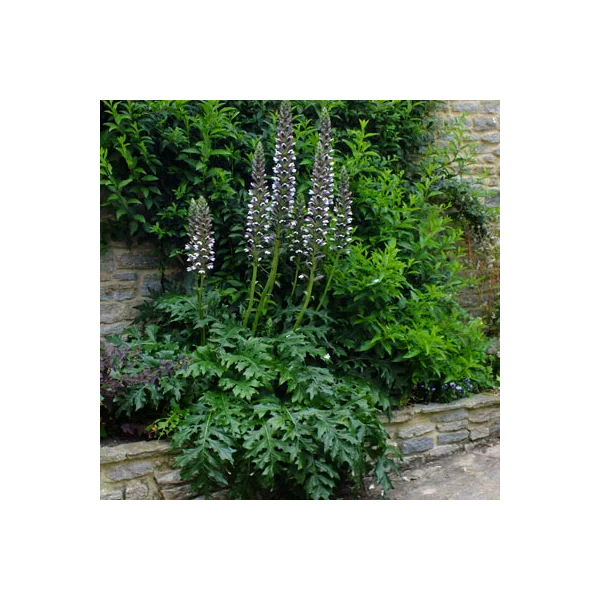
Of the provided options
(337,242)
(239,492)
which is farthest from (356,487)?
(337,242)

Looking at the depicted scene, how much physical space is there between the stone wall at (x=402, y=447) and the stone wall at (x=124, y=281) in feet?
4.50

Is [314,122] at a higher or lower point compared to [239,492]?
higher

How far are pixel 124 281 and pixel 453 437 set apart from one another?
2.80 metres

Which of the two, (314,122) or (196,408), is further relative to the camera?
(314,122)

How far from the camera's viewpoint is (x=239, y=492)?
277 cm

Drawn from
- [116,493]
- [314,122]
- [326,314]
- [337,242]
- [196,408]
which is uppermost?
[314,122]

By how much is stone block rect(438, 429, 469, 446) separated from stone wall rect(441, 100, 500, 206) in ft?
8.57

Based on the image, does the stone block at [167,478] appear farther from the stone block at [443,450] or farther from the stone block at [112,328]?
the stone block at [443,450]

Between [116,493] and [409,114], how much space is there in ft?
13.3

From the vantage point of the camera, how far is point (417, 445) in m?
3.76

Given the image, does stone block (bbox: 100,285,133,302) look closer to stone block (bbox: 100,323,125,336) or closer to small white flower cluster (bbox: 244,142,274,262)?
stone block (bbox: 100,323,125,336)

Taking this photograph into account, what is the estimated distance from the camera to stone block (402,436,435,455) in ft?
12.2

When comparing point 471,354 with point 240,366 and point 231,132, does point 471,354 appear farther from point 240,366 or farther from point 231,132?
point 231,132

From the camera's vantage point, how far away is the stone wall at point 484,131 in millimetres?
5414
